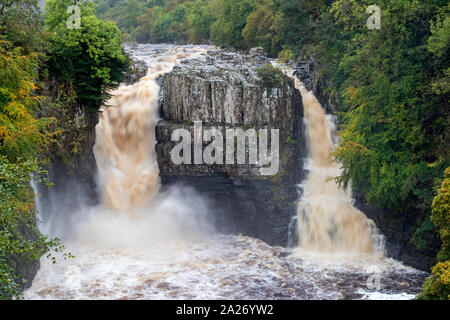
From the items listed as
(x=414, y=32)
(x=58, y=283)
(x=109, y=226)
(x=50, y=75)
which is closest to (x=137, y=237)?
(x=109, y=226)

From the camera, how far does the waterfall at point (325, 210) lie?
67.9 feet

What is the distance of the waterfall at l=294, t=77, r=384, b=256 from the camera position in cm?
2069

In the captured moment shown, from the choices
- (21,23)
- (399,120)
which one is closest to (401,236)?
(399,120)

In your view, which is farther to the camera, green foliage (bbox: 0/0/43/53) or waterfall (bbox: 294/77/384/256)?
waterfall (bbox: 294/77/384/256)

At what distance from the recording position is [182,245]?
843 inches

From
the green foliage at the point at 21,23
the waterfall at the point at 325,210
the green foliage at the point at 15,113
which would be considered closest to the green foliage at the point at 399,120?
the waterfall at the point at 325,210

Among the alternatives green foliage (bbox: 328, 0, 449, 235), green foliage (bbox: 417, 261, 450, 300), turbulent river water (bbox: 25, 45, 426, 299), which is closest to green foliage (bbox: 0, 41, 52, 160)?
turbulent river water (bbox: 25, 45, 426, 299)

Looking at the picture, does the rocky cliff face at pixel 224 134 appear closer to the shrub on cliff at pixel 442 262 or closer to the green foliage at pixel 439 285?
the shrub on cliff at pixel 442 262

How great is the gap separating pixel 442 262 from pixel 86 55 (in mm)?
15557

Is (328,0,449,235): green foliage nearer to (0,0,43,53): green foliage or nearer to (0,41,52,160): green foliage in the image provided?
(0,41,52,160): green foliage

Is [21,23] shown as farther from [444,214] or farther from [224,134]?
[444,214]

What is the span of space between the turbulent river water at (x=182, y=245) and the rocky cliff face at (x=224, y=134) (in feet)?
2.23

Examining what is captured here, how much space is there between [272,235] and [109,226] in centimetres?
746

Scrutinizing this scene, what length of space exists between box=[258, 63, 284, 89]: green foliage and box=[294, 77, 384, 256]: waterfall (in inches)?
79.8
